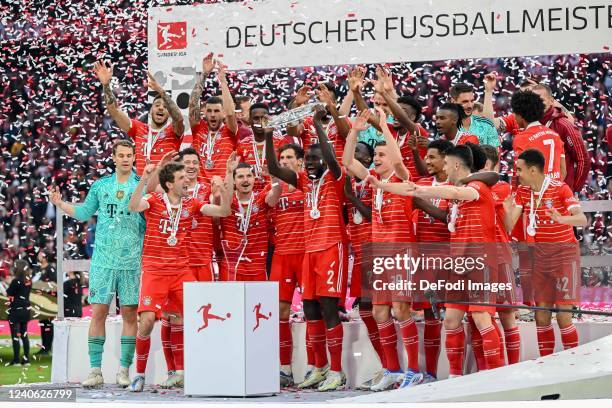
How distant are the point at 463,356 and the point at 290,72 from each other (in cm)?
870

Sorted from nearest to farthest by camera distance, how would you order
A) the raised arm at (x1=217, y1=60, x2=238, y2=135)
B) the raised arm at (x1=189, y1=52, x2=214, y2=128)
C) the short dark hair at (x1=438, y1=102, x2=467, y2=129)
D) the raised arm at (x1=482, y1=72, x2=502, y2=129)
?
the short dark hair at (x1=438, y1=102, x2=467, y2=129)
the raised arm at (x1=482, y1=72, x2=502, y2=129)
the raised arm at (x1=217, y1=60, x2=238, y2=135)
the raised arm at (x1=189, y1=52, x2=214, y2=128)

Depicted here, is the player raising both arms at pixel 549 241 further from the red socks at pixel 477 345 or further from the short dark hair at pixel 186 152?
the short dark hair at pixel 186 152

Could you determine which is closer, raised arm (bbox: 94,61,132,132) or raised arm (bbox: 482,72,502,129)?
raised arm (bbox: 482,72,502,129)

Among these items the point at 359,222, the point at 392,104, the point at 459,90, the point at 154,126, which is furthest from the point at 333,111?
the point at 154,126

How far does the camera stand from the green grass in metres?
9.91

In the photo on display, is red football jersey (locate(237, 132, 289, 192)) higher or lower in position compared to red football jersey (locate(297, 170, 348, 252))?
higher

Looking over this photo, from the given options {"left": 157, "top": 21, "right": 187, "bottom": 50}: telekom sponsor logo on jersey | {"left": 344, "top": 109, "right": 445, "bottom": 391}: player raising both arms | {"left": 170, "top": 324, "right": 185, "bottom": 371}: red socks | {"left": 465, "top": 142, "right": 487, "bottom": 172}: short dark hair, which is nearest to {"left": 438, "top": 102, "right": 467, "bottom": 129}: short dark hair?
{"left": 465, "top": 142, "right": 487, "bottom": 172}: short dark hair

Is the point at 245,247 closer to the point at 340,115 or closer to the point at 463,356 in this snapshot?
the point at 340,115

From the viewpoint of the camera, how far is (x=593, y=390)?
562 cm

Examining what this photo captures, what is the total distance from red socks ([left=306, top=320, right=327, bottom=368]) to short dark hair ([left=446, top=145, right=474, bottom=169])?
145 centimetres

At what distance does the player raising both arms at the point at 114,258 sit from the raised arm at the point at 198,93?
0.85 metres

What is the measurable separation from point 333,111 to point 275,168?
550mm

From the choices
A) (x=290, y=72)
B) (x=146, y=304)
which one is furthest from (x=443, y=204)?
(x=290, y=72)

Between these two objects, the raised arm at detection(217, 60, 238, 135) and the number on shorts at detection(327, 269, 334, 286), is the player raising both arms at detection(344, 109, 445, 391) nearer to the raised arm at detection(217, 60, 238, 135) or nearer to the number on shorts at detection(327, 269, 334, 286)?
the number on shorts at detection(327, 269, 334, 286)
